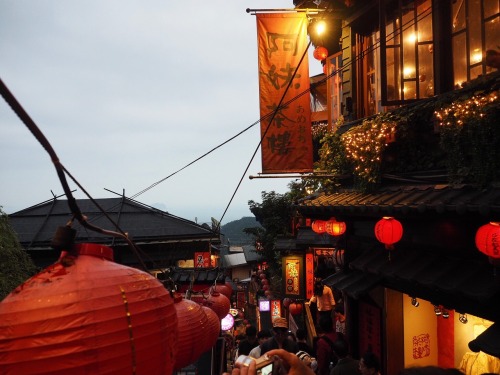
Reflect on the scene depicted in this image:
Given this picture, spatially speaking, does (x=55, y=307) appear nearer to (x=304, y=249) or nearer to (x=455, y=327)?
(x=455, y=327)

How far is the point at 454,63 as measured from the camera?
8586 millimetres

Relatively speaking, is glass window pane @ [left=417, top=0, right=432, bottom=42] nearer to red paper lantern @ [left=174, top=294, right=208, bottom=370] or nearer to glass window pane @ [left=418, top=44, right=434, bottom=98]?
glass window pane @ [left=418, top=44, right=434, bottom=98]

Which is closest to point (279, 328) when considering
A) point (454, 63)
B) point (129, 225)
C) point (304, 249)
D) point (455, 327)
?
point (455, 327)

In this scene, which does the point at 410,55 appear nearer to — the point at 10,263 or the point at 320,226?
the point at 320,226

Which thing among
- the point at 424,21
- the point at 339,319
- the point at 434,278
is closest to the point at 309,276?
the point at 339,319

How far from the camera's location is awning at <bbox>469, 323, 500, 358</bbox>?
225 inches

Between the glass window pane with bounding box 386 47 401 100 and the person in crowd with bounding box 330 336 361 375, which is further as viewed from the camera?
the glass window pane with bounding box 386 47 401 100

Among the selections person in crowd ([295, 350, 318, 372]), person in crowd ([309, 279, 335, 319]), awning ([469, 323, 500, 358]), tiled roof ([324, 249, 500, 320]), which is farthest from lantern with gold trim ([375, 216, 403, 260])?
person in crowd ([309, 279, 335, 319])

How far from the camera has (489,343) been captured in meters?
5.91

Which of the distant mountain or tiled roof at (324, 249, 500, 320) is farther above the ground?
tiled roof at (324, 249, 500, 320)

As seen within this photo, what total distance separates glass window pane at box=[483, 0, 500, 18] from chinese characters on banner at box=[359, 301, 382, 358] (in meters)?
6.65

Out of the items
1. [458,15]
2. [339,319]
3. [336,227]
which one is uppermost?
[458,15]

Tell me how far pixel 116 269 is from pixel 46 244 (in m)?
18.4

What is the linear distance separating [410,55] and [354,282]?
17.5 ft
